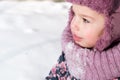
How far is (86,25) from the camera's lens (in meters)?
1.48

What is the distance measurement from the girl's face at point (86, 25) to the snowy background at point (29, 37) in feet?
1.60

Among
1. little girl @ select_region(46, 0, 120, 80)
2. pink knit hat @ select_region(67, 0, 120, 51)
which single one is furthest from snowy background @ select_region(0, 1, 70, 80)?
pink knit hat @ select_region(67, 0, 120, 51)

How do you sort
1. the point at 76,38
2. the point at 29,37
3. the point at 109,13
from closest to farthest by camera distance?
the point at 109,13
the point at 76,38
the point at 29,37

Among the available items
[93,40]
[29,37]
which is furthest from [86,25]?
[29,37]

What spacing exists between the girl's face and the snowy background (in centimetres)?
49

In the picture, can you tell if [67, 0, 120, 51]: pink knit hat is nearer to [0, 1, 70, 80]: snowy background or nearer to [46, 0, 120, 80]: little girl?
[46, 0, 120, 80]: little girl

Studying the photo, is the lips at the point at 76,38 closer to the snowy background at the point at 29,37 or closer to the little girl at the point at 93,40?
the little girl at the point at 93,40

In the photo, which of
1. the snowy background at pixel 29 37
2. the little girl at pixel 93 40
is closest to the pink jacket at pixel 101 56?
the little girl at pixel 93 40

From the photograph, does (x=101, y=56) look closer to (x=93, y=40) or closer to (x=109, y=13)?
(x=93, y=40)

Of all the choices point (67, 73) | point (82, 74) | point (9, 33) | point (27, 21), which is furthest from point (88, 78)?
point (27, 21)

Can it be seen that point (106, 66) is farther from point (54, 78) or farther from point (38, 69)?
point (38, 69)

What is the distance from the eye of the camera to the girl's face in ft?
4.77

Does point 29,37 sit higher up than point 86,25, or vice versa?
point 86,25

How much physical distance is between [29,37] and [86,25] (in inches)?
41.9
